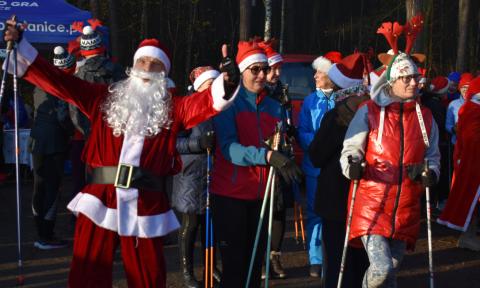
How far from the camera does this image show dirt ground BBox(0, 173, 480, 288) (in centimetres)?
709

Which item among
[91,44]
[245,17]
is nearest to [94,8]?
[245,17]

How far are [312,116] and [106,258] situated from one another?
2892 millimetres

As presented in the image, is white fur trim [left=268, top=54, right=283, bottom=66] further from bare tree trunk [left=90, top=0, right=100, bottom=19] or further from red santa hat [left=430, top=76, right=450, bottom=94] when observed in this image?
bare tree trunk [left=90, top=0, right=100, bottom=19]

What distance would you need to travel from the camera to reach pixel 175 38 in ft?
76.3

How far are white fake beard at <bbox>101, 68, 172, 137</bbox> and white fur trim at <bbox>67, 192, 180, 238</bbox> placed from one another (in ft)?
1.36

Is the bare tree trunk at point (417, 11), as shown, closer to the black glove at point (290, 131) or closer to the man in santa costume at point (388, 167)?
the black glove at point (290, 131)

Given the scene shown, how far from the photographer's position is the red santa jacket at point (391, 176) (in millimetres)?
5016

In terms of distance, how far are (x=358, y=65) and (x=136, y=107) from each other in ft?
6.31

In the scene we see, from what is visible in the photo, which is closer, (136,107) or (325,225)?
(136,107)

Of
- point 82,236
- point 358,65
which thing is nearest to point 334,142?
point 358,65

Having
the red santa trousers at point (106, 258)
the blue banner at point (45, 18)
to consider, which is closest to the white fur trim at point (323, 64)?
the red santa trousers at point (106, 258)

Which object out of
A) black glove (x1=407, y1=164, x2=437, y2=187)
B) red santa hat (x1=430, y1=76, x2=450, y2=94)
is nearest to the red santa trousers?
black glove (x1=407, y1=164, x2=437, y2=187)

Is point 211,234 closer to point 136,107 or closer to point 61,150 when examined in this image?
point 136,107

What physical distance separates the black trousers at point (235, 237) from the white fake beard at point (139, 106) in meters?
0.91
